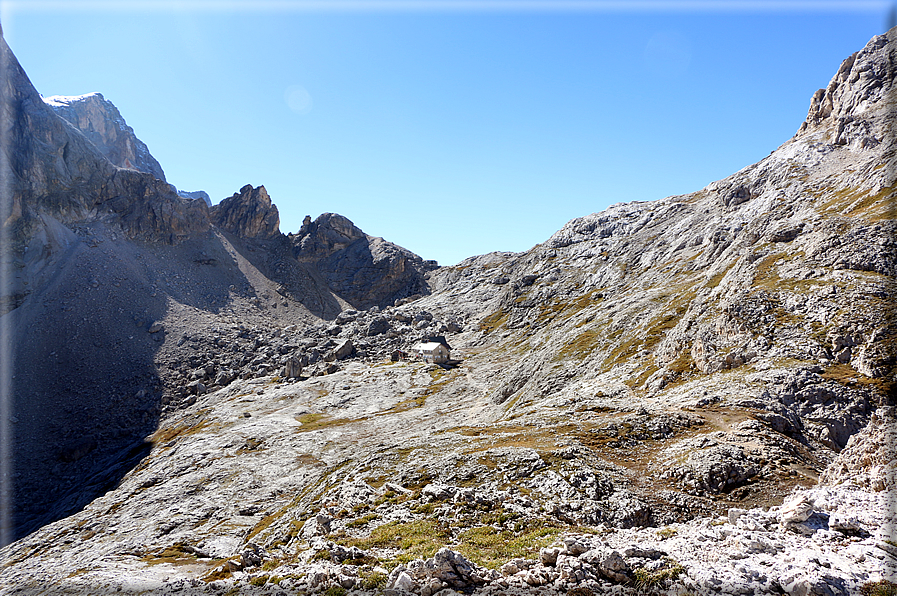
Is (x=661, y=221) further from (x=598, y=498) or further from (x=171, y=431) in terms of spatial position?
(x=171, y=431)

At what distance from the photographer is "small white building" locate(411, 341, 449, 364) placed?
366ft

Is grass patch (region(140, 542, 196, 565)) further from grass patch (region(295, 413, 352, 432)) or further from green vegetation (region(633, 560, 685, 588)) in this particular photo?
grass patch (region(295, 413, 352, 432))

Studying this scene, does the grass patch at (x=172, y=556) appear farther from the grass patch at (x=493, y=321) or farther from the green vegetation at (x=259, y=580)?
the grass patch at (x=493, y=321)

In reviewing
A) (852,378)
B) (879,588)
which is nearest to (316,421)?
(852,378)

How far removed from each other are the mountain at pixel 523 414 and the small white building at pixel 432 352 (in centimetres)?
367

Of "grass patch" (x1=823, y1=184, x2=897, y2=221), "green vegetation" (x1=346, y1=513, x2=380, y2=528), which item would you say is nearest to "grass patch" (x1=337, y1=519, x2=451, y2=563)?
"green vegetation" (x1=346, y1=513, x2=380, y2=528)

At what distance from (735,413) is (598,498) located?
15.7 m

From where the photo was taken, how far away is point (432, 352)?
367ft

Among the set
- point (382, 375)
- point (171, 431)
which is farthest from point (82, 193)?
point (382, 375)

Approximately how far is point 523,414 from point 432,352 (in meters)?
65.1

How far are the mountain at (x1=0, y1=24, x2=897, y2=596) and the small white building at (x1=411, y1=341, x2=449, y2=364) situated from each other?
367 cm

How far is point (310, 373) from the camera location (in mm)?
111562

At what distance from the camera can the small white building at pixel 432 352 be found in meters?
112

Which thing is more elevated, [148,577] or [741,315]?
[741,315]
